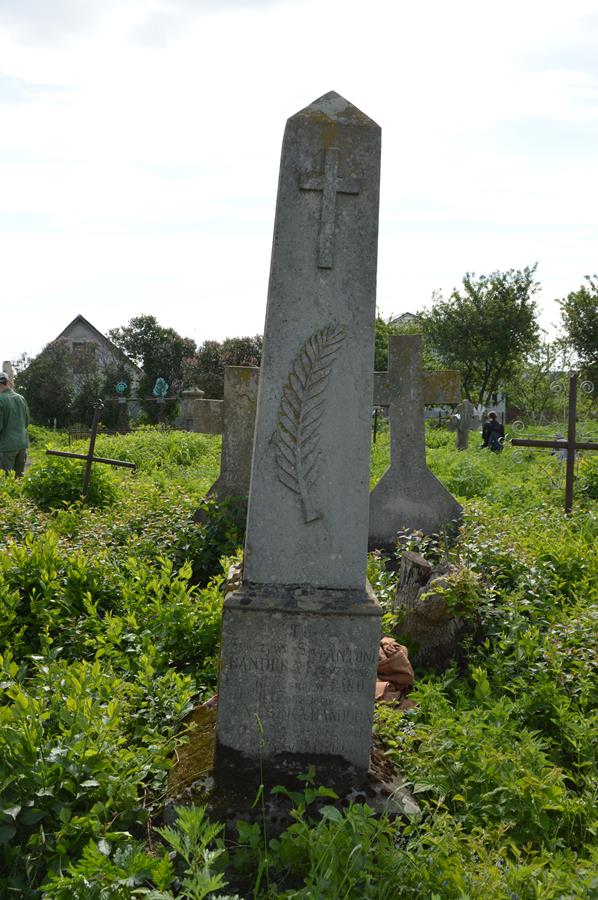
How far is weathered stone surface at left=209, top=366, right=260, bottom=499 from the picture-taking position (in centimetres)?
752

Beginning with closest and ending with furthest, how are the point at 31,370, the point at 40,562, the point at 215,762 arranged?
1. the point at 215,762
2. the point at 40,562
3. the point at 31,370

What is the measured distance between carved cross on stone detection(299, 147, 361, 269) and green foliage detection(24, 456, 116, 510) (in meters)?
6.24

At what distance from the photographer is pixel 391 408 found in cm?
802

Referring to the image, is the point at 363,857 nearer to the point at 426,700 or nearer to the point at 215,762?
the point at 215,762

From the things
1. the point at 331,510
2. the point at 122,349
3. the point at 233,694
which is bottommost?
the point at 233,694

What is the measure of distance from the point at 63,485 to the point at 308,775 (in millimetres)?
6648

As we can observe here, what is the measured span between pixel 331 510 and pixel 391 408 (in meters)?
4.76

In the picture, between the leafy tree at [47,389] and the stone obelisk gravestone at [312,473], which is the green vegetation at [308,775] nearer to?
the stone obelisk gravestone at [312,473]

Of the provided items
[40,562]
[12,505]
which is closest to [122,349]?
[12,505]

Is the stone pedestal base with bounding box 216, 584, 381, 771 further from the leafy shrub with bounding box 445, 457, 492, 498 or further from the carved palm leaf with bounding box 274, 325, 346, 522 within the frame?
the leafy shrub with bounding box 445, 457, 492, 498

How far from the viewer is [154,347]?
41000 millimetres

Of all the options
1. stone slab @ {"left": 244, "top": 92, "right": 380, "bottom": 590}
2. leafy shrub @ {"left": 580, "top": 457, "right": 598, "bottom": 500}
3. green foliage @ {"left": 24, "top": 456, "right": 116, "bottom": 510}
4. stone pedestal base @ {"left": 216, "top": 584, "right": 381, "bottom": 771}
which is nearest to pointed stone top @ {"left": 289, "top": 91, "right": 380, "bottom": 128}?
stone slab @ {"left": 244, "top": 92, "right": 380, "bottom": 590}

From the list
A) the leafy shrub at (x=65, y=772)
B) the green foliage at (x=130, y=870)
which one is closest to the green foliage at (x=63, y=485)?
the leafy shrub at (x=65, y=772)

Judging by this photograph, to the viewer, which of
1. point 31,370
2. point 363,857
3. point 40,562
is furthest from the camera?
point 31,370
